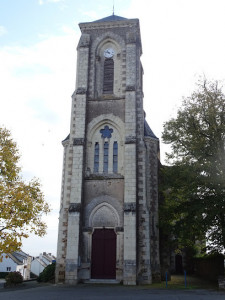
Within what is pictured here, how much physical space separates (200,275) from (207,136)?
13765 mm

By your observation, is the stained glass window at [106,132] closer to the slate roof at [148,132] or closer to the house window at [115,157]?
the house window at [115,157]

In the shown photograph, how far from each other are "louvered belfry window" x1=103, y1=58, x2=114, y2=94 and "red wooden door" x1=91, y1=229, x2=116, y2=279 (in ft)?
34.7

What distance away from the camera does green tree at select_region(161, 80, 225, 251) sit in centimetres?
1883

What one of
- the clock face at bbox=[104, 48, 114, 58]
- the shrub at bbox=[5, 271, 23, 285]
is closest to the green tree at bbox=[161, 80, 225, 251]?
the clock face at bbox=[104, 48, 114, 58]

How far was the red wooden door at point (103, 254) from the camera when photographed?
68.4 ft

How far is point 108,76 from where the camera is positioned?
2584cm

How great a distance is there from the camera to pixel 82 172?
22.5 meters

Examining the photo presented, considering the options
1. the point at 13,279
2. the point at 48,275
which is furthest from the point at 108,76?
the point at 13,279

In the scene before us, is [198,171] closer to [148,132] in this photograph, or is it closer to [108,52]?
[148,132]

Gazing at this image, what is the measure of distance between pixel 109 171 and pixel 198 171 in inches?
246

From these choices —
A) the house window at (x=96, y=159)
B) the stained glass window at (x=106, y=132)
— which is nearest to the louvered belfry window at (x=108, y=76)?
the stained glass window at (x=106, y=132)

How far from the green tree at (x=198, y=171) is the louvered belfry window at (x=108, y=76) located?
235 inches

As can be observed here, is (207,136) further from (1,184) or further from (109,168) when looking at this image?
(1,184)

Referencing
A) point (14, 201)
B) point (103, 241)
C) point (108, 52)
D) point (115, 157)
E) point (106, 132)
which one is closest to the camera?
point (14, 201)
